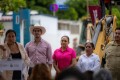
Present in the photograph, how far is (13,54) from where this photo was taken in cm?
1225

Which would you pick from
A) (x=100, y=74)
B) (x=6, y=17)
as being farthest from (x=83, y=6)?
(x=100, y=74)

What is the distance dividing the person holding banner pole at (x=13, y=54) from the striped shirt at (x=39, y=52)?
492 millimetres

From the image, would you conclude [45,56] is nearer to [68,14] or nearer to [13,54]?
[13,54]

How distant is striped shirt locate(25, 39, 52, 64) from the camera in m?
12.9

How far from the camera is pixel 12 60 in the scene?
12117 millimetres

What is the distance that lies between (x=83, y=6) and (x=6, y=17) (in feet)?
153

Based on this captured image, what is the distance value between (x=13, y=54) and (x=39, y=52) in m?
0.79

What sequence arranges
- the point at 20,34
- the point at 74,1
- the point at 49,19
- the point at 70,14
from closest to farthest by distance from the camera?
the point at 20,34 → the point at 49,19 → the point at 70,14 → the point at 74,1

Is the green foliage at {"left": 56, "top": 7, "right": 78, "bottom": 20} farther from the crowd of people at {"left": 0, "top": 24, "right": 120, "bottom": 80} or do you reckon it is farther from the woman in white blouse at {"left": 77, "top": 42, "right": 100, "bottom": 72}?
the woman in white blouse at {"left": 77, "top": 42, "right": 100, "bottom": 72}

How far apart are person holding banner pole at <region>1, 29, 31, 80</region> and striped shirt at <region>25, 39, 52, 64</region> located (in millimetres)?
492

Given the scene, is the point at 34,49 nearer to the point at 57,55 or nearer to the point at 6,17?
the point at 57,55

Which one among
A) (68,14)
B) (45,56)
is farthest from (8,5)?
(68,14)

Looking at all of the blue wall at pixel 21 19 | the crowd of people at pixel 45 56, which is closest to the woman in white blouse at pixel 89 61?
the crowd of people at pixel 45 56

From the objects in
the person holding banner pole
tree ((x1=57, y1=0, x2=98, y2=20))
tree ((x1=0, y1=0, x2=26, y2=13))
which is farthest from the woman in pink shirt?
tree ((x1=57, y1=0, x2=98, y2=20))
